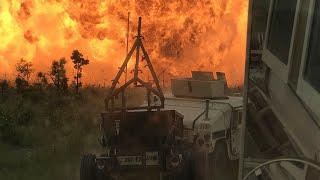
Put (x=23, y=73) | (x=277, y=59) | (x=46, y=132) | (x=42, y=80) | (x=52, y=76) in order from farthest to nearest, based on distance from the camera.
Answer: (x=42, y=80)
(x=23, y=73)
(x=52, y=76)
(x=46, y=132)
(x=277, y=59)

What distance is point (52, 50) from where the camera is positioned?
97.6 feet

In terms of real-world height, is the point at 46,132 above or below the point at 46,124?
above

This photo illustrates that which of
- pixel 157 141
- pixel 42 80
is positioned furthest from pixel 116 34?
pixel 157 141

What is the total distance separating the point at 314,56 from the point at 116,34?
2452cm

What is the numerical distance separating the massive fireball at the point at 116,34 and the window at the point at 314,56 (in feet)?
67.6

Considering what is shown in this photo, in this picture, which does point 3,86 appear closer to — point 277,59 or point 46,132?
point 46,132

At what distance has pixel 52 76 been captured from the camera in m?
28.1

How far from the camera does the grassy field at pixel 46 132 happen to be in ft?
43.8

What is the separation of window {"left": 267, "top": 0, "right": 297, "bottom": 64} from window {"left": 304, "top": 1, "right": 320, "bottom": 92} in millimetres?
494

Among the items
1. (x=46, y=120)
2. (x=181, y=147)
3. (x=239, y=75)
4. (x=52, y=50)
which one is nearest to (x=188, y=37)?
(x=239, y=75)

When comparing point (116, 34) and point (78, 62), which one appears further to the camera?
point (116, 34)

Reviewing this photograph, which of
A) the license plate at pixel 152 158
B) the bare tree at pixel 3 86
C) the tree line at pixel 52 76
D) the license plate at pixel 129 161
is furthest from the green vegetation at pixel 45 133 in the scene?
the license plate at pixel 152 158

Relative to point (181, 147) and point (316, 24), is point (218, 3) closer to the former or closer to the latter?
point (181, 147)

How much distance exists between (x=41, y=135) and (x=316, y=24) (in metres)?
15.3
